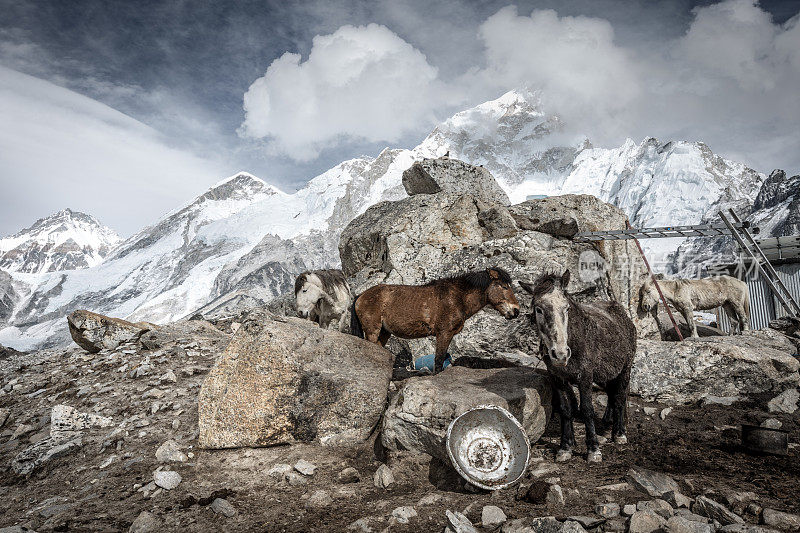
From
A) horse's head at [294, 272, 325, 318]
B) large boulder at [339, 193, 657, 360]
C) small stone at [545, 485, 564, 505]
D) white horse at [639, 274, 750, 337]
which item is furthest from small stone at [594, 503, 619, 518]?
white horse at [639, 274, 750, 337]

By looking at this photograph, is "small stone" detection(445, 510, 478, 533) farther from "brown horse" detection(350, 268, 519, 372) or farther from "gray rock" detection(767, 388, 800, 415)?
"gray rock" detection(767, 388, 800, 415)

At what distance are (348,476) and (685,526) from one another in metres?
3.15

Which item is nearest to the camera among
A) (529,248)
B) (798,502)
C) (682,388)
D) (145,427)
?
(798,502)

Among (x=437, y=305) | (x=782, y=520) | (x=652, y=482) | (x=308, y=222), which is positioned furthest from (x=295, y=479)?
(x=308, y=222)

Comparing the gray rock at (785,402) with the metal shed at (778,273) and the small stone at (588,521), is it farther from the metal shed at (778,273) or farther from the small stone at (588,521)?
the metal shed at (778,273)

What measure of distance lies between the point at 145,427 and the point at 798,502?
24.4 feet

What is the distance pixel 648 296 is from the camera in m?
11.4

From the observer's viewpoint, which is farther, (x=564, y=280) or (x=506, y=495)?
(x=564, y=280)

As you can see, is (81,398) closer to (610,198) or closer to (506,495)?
(506,495)

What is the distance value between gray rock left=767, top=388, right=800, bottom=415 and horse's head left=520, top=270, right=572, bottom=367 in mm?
3597

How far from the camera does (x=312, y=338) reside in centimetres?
597

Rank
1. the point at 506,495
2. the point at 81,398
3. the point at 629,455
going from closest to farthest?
the point at 506,495, the point at 629,455, the point at 81,398

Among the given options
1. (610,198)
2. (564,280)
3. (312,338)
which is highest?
(610,198)

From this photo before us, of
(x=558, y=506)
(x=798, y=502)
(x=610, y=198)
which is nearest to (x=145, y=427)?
(x=558, y=506)
